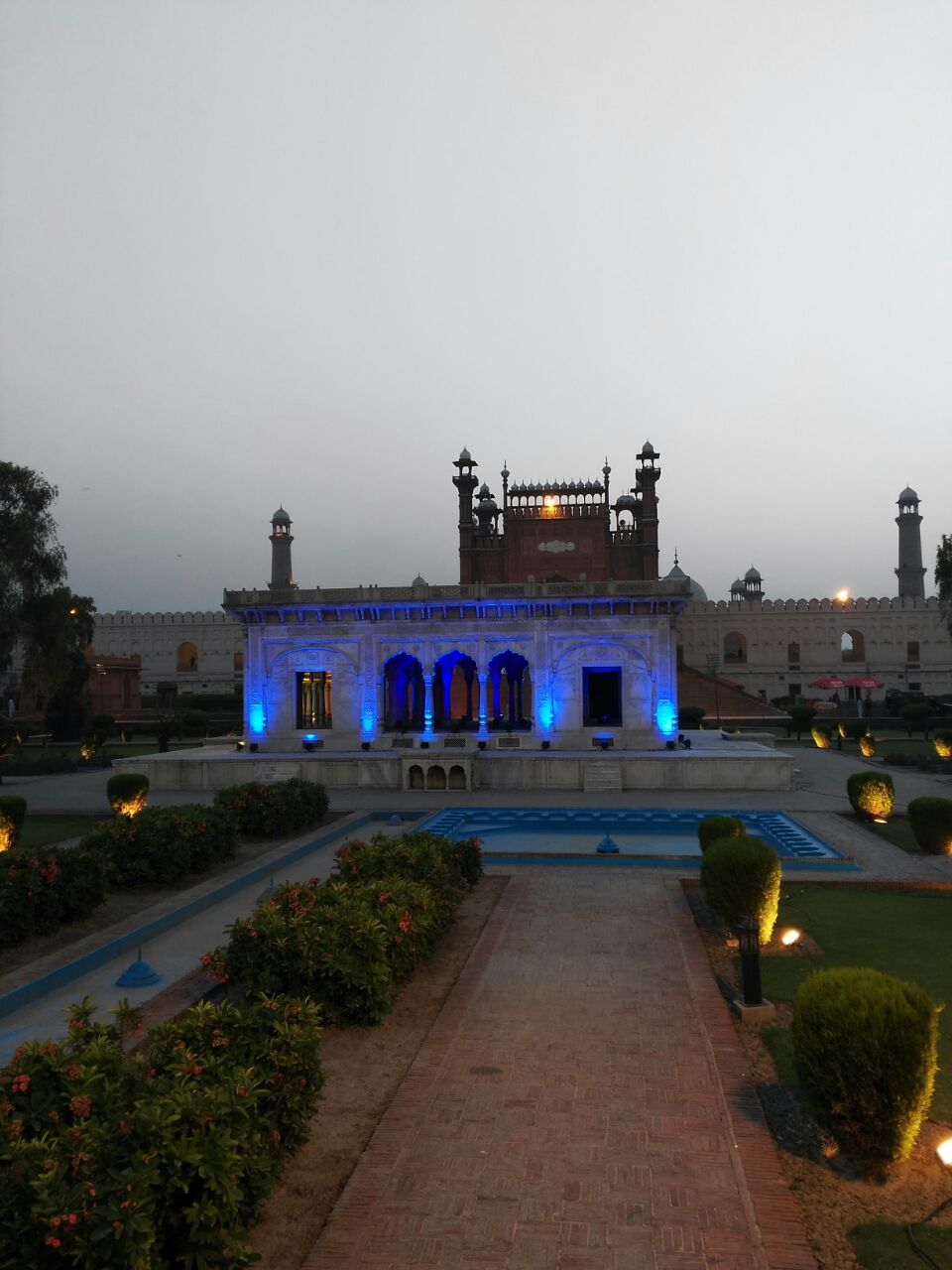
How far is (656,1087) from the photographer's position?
249 inches

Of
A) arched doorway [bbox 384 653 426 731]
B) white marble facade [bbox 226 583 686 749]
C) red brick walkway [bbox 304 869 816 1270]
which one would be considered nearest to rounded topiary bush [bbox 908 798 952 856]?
red brick walkway [bbox 304 869 816 1270]

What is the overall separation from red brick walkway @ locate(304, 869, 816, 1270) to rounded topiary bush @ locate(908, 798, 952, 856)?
301 inches

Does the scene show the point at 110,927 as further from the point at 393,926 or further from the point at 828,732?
the point at 828,732

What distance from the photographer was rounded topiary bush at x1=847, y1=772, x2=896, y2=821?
59.1 ft

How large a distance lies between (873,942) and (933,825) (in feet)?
19.2

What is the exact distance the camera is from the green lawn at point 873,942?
7.05 meters

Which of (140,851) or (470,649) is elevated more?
(470,649)

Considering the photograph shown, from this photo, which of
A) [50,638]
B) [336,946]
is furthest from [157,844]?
[50,638]

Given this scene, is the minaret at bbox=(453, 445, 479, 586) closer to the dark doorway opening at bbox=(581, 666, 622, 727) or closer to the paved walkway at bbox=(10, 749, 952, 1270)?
the dark doorway opening at bbox=(581, 666, 622, 727)

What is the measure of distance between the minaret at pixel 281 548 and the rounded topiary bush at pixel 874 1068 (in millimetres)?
55506

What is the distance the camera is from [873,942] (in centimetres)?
975

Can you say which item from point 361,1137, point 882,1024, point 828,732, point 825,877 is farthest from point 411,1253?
point 828,732

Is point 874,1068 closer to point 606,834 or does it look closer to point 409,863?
point 409,863

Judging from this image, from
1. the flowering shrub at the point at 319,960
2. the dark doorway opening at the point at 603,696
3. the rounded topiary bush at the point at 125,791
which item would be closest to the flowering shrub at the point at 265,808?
the rounded topiary bush at the point at 125,791
